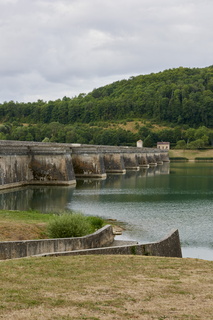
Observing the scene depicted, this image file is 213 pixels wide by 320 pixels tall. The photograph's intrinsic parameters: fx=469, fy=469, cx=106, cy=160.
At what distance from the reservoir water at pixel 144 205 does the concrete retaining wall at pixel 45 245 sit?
458 centimetres

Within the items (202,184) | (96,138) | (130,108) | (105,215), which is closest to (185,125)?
(130,108)

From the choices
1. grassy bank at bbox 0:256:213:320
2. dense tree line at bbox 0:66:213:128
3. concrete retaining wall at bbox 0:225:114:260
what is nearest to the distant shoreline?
dense tree line at bbox 0:66:213:128

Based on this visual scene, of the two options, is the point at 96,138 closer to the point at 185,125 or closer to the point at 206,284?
the point at 185,125

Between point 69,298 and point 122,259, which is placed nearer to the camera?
point 69,298

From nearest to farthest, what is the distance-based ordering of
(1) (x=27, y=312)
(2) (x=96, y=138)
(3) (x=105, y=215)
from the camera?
(1) (x=27, y=312) → (3) (x=105, y=215) → (2) (x=96, y=138)

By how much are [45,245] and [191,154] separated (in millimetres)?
121327

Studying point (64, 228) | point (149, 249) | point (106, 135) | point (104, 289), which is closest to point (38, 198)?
point (64, 228)

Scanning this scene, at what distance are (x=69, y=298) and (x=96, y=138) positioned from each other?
12681 cm

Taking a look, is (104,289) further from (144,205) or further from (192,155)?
(192,155)

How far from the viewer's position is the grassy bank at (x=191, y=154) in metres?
132

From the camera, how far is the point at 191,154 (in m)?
134

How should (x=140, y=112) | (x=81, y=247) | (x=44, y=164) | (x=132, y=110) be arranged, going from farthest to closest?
(x=132, y=110), (x=140, y=112), (x=44, y=164), (x=81, y=247)

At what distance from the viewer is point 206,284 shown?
10.6 m

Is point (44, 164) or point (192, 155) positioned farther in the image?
point (192, 155)
